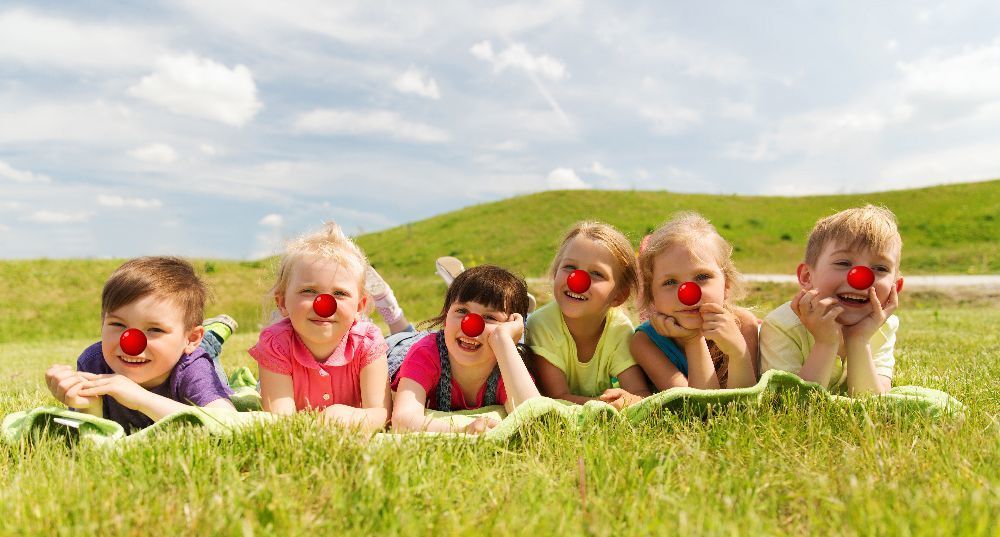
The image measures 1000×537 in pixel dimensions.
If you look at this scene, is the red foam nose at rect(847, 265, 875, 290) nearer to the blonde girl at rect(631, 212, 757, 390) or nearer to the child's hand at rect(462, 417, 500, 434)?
the blonde girl at rect(631, 212, 757, 390)

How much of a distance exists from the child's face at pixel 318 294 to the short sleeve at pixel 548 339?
1120 millimetres

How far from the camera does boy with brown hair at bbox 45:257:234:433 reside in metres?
3.19

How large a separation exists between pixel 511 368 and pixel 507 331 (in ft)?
0.73

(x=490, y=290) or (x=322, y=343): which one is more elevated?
(x=490, y=290)

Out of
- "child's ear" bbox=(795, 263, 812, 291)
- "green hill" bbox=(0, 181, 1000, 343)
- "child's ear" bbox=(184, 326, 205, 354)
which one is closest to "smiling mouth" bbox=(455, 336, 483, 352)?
"child's ear" bbox=(184, 326, 205, 354)

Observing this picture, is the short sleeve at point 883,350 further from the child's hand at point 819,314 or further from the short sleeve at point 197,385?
the short sleeve at point 197,385

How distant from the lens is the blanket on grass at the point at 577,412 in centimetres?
281

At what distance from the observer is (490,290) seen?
12.4 ft

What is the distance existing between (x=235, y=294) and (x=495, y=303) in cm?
1784

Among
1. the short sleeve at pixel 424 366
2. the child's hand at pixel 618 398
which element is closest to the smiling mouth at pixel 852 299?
the child's hand at pixel 618 398

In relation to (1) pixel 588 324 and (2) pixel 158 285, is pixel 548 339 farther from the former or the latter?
(2) pixel 158 285

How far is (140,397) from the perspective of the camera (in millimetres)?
3189

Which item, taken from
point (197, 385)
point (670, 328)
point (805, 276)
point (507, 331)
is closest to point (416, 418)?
point (507, 331)

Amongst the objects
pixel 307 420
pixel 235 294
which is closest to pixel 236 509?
pixel 307 420
